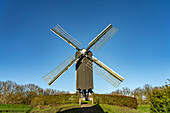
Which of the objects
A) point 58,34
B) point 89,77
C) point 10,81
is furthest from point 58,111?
point 10,81

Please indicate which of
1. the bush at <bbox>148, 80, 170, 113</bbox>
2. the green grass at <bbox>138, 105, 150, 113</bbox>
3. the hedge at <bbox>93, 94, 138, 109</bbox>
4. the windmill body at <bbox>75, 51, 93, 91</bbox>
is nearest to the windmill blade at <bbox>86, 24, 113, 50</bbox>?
the windmill body at <bbox>75, 51, 93, 91</bbox>

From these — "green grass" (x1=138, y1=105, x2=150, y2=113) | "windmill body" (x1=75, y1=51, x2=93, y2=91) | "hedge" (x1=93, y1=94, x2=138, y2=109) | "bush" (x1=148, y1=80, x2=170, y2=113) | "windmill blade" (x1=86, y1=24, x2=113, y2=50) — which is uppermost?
"windmill blade" (x1=86, y1=24, x2=113, y2=50)

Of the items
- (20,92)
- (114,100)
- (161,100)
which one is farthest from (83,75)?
(20,92)

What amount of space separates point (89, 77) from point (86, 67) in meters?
1.14

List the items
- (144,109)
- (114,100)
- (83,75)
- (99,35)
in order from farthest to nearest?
(144,109), (99,35), (114,100), (83,75)

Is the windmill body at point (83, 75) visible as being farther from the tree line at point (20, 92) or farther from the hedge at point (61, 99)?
the tree line at point (20, 92)

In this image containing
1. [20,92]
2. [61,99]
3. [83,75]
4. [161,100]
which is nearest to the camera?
[161,100]

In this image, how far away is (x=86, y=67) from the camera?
15438 mm

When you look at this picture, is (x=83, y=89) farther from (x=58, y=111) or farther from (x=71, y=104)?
(x=58, y=111)

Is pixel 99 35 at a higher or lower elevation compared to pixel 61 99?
higher

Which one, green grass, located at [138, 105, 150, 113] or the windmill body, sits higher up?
the windmill body

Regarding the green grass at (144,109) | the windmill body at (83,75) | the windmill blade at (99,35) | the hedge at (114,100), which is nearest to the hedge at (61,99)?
the windmill body at (83,75)

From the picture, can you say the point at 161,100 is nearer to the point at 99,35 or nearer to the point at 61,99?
the point at 61,99

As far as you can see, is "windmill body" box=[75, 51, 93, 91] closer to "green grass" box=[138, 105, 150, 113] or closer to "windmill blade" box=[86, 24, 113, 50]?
"windmill blade" box=[86, 24, 113, 50]
